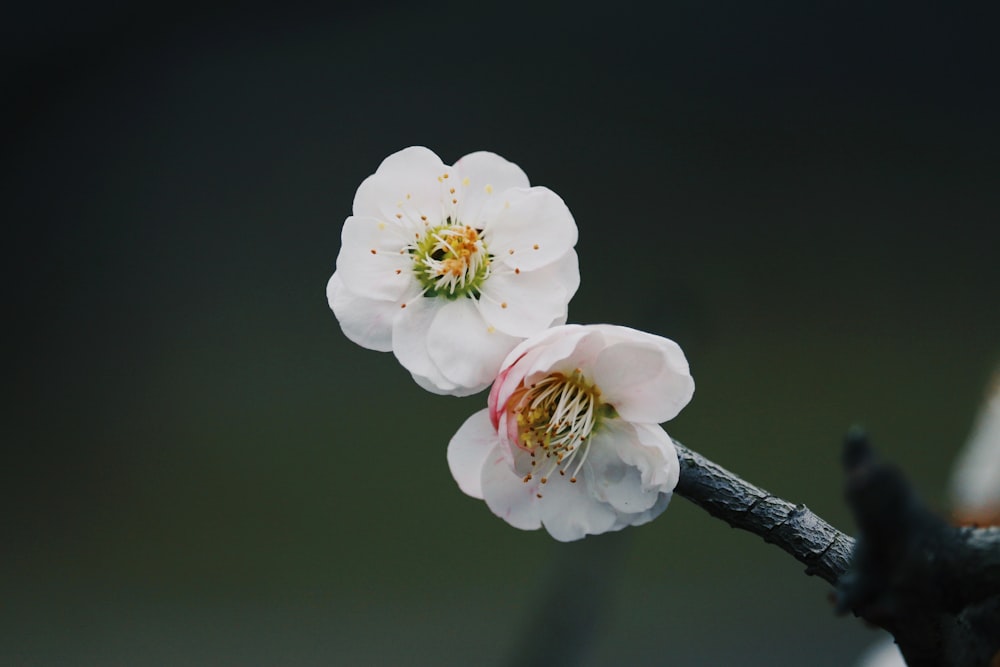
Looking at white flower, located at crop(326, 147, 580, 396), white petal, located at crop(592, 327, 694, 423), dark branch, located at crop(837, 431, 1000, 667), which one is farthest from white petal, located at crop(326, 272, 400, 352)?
dark branch, located at crop(837, 431, 1000, 667)

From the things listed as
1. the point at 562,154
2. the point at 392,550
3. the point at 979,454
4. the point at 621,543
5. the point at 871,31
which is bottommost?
the point at 392,550

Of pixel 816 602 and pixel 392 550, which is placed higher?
pixel 816 602

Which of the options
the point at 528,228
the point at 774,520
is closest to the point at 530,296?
the point at 528,228

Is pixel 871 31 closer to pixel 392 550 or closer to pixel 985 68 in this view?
pixel 985 68

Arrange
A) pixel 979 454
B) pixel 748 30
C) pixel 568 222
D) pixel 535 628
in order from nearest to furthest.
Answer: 1. pixel 568 222
2. pixel 979 454
3. pixel 535 628
4. pixel 748 30

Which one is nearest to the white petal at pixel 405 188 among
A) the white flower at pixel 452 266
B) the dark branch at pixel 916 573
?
the white flower at pixel 452 266

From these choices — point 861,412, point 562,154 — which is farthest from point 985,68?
point 562,154
